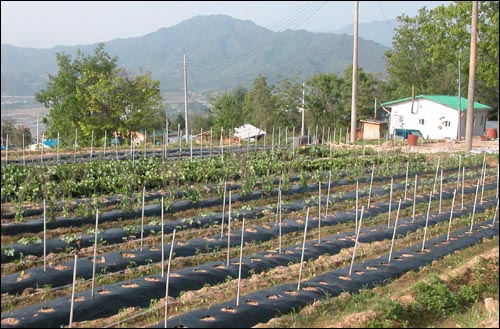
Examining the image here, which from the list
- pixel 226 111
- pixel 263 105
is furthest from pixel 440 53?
pixel 226 111

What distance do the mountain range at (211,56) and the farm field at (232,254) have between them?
3.33 m

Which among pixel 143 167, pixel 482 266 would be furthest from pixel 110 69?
pixel 482 266

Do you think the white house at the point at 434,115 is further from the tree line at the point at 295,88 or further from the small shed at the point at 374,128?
the tree line at the point at 295,88

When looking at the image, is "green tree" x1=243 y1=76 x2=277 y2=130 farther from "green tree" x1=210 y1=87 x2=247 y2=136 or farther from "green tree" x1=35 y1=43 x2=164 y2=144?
"green tree" x1=35 y1=43 x2=164 y2=144

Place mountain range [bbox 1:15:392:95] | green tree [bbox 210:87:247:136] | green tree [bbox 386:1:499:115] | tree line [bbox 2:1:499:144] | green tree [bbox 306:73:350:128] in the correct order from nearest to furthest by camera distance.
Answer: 1. mountain range [bbox 1:15:392:95]
2. green tree [bbox 386:1:499:115]
3. tree line [bbox 2:1:499:144]
4. green tree [bbox 306:73:350:128]
5. green tree [bbox 210:87:247:136]

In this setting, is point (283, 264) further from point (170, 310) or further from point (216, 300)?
point (170, 310)

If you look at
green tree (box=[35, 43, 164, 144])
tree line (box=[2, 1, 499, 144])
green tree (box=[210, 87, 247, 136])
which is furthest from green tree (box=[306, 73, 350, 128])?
green tree (box=[35, 43, 164, 144])

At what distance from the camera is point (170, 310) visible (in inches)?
208

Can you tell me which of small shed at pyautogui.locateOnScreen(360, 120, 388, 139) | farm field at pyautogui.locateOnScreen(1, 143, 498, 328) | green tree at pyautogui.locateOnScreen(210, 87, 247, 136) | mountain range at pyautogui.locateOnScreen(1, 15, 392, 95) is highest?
mountain range at pyautogui.locateOnScreen(1, 15, 392, 95)

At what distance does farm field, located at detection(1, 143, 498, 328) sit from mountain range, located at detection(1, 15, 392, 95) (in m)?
3.33

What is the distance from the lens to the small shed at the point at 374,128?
94.6ft

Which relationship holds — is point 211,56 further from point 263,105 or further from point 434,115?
point 434,115

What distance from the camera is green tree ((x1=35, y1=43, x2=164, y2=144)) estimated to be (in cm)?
2469

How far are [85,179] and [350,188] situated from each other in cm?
581
